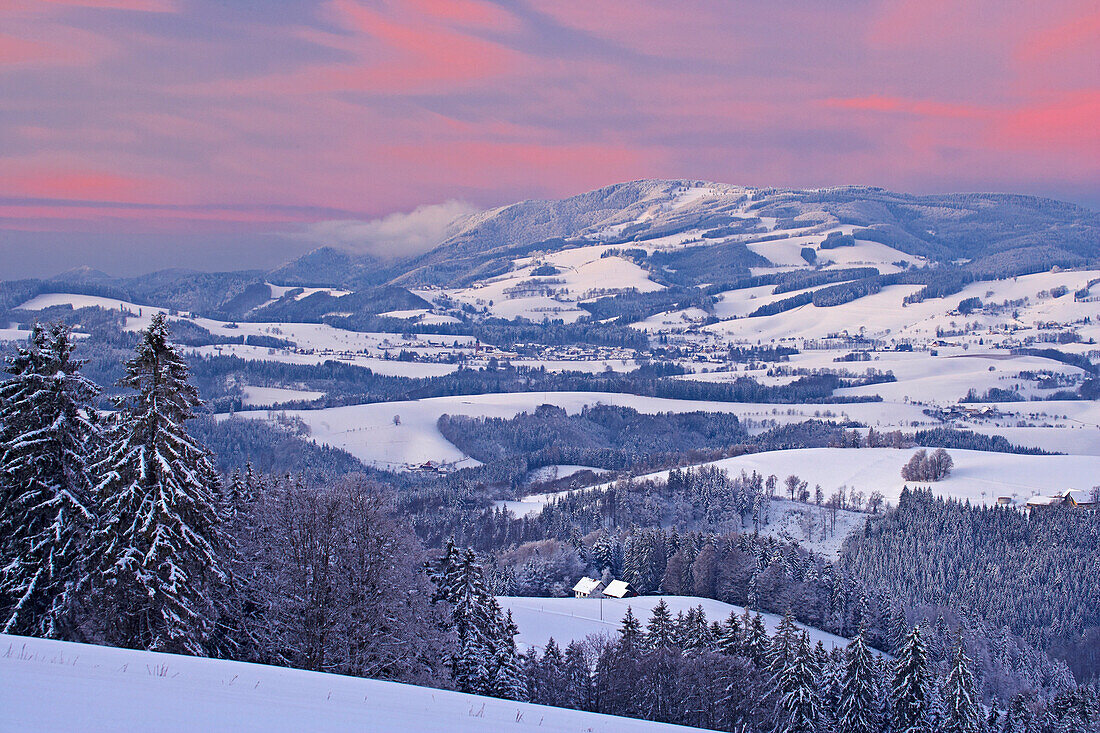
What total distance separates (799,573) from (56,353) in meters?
49.3

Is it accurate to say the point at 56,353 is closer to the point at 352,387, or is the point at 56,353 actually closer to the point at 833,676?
the point at 833,676

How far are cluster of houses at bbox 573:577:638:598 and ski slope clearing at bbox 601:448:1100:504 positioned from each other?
30927 mm

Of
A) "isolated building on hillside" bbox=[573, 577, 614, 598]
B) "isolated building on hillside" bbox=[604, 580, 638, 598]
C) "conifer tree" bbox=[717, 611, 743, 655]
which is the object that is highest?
"conifer tree" bbox=[717, 611, 743, 655]

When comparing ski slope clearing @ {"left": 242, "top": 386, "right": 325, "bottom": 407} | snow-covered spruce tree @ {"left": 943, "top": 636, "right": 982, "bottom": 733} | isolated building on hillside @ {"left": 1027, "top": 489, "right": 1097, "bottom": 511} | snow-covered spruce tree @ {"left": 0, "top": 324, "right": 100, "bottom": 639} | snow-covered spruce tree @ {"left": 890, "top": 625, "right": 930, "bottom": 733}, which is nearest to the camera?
snow-covered spruce tree @ {"left": 0, "top": 324, "right": 100, "bottom": 639}

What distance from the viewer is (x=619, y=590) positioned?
190ft

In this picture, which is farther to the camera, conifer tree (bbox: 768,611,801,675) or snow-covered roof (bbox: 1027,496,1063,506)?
snow-covered roof (bbox: 1027,496,1063,506)

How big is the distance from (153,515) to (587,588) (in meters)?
45.0

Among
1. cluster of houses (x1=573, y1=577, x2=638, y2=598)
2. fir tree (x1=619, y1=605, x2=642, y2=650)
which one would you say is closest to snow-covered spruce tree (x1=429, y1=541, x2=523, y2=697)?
fir tree (x1=619, y1=605, x2=642, y2=650)

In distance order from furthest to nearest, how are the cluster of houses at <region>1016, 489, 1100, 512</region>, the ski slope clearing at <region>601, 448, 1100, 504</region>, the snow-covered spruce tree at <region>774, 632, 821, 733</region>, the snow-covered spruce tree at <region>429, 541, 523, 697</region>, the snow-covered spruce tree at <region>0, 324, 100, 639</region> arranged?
the ski slope clearing at <region>601, 448, 1100, 504</region>, the cluster of houses at <region>1016, 489, 1100, 512</region>, the snow-covered spruce tree at <region>774, 632, 821, 733</region>, the snow-covered spruce tree at <region>429, 541, 523, 697</region>, the snow-covered spruce tree at <region>0, 324, 100, 639</region>

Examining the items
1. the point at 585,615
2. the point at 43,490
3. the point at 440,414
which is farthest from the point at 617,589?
the point at 440,414

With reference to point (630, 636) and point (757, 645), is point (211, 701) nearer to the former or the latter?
point (630, 636)

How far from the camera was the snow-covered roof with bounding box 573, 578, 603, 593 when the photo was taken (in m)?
60.1

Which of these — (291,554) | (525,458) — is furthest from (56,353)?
(525,458)

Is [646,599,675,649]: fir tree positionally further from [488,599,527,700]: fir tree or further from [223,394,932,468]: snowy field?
[223,394,932,468]: snowy field
